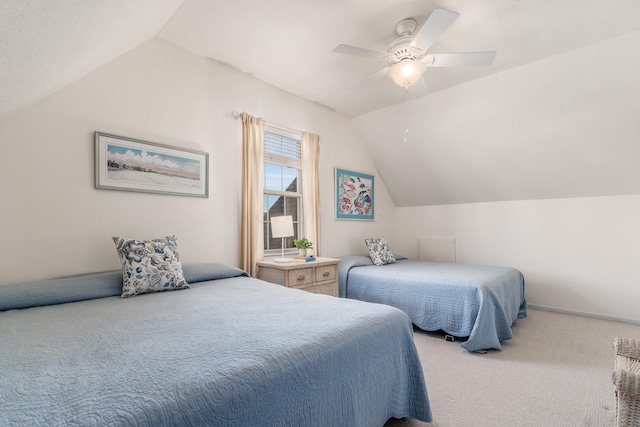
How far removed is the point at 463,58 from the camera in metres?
2.20

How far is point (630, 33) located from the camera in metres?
2.43

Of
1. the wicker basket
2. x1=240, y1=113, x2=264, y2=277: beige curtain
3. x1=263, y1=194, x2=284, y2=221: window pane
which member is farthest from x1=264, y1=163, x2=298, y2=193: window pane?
the wicker basket

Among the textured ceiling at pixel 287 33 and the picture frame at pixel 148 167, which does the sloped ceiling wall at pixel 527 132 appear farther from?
the picture frame at pixel 148 167

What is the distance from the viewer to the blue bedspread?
2.58 metres

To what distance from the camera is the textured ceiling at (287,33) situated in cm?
143

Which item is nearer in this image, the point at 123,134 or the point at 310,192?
the point at 123,134

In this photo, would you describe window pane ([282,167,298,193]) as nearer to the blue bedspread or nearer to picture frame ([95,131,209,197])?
picture frame ([95,131,209,197])

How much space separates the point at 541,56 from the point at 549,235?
7.06 ft

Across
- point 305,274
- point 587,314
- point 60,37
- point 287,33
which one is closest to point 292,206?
point 305,274

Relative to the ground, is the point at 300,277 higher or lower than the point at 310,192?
lower

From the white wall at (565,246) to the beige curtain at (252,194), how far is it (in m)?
3.04

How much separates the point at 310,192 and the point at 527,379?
2.62 m

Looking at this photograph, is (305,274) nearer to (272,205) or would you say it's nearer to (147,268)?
(272,205)

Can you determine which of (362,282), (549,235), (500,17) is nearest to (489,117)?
(500,17)
